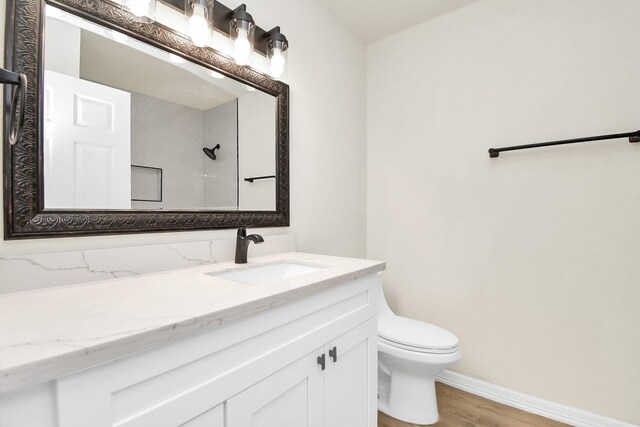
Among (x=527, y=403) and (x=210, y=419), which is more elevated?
(x=210, y=419)

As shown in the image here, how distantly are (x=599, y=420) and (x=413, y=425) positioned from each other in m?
0.90

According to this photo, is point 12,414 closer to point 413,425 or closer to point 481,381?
point 413,425

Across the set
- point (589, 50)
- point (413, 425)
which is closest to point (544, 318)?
point (413, 425)

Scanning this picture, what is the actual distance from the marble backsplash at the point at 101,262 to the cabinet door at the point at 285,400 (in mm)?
568

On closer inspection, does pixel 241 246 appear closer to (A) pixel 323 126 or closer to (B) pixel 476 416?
(A) pixel 323 126

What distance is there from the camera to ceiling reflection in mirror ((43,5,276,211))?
87cm

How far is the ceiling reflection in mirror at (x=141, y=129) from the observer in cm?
87

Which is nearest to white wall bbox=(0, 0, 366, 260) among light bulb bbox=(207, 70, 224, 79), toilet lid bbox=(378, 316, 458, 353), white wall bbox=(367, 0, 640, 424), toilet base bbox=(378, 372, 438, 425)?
white wall bbox=(367, 0, 640, 424)

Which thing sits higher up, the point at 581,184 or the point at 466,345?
the point at 581,184

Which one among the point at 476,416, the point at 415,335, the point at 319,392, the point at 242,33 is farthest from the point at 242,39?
the point at 476,416

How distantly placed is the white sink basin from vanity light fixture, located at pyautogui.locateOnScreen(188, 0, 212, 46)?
90cm

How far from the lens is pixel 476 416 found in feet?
5.14

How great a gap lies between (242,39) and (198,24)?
0.19m

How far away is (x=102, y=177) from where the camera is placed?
3.13 feet
